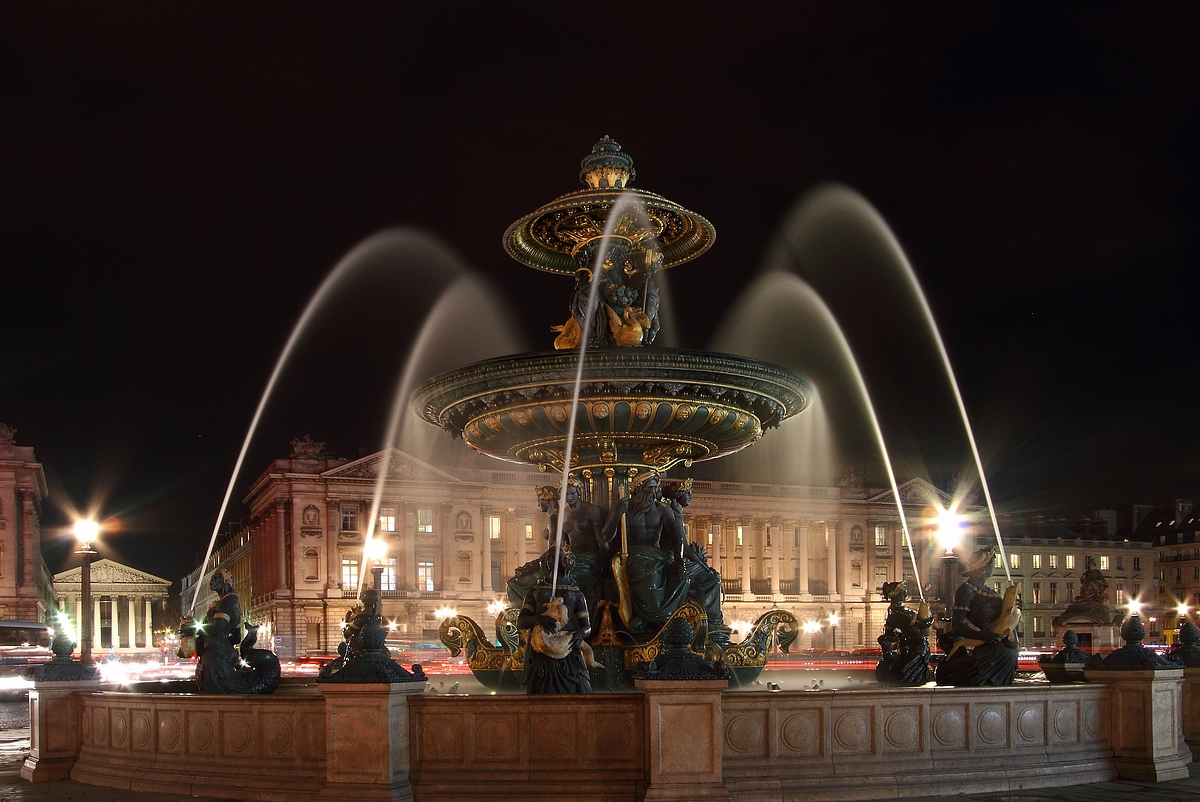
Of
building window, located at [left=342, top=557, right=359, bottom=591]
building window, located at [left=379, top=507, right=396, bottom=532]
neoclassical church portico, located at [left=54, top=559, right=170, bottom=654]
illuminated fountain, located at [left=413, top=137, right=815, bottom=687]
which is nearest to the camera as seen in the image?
illuminated fountain, located at [left=413, top=137, right=815, bottom=687]

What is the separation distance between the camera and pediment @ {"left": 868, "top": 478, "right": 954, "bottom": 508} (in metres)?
97.6

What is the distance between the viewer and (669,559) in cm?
1130

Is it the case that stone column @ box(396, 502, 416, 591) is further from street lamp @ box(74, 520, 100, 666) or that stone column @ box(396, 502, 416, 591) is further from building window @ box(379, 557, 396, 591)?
street lamp @ box(74, 520, 100, 666)

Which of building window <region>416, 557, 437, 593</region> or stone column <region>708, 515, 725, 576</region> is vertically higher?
stone column <region>708, 515, 725, 576</region>

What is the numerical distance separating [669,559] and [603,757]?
12.3 ft

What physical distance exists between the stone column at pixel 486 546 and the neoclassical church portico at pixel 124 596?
5844cm

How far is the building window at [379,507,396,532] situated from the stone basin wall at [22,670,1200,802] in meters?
79.7

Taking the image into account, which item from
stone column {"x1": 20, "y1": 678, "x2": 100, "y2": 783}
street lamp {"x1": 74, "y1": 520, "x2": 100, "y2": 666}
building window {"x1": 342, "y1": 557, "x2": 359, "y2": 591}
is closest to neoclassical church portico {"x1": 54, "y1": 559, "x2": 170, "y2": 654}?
building window {"x1": 342, "y1": 557, "x2": 359, "y2": 591}

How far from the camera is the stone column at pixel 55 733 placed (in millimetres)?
9727

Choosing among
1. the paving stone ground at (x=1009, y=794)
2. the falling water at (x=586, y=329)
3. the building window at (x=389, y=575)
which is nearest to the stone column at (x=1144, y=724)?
the paving stone ground at (x=1009, y=794)

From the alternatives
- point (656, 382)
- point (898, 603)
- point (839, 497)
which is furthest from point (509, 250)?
point (839, 497)

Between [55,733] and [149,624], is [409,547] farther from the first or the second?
[55,733]

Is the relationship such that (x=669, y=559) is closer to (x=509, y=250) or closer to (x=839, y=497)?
(x=509, y=250)

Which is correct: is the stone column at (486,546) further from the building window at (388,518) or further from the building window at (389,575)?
the building window at (389,575)
